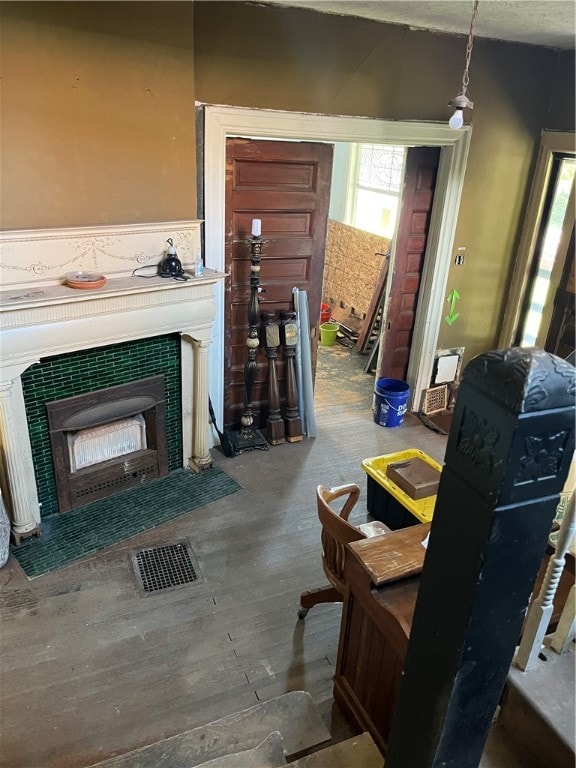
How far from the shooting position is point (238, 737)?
2.09m

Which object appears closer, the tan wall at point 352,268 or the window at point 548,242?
the window at point 548,242

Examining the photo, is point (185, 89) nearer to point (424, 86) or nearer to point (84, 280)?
point (84, 280)

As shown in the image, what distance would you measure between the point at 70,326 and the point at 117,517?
1234 millimetres

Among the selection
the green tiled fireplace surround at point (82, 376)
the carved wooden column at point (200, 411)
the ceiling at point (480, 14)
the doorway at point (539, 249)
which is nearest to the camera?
the ceiling at point (480, 14)

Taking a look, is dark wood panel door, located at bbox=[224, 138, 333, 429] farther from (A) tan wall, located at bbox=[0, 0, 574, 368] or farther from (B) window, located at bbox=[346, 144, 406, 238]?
(B) window, located at bbox=[346, 144, 406, 238]

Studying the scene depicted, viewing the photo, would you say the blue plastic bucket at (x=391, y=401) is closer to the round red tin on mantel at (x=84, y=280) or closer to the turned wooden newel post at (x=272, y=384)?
the turned wooden newel post at (x=272, y=384)

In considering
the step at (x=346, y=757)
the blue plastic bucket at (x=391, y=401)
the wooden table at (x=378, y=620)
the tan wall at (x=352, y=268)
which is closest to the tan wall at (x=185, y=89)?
the blue plastic bucket at (x=391, y=401)

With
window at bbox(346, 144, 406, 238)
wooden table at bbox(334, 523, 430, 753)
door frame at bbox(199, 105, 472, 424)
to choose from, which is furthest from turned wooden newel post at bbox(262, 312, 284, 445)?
window at bbox(346, 144, 406, 238)

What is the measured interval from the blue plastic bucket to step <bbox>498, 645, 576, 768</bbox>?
3322 mm

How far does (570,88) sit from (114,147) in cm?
342

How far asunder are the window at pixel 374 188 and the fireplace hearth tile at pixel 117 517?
11.8 feet

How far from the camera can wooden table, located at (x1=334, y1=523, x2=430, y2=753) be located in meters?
2.05

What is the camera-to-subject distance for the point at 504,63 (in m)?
4.28

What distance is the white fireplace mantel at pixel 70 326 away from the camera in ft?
9.79
